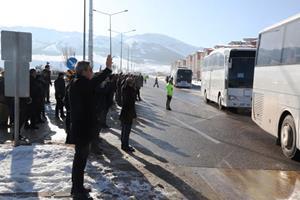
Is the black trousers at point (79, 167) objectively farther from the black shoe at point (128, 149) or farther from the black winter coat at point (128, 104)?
the black winter coat at point (128, 104)

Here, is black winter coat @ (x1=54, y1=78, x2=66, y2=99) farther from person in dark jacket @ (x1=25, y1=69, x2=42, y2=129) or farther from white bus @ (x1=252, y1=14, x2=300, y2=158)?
white bus @ (x1=252, y1=14, x2=300, y2=158)

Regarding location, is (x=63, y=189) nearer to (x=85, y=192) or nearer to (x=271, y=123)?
(x=85, y=192)

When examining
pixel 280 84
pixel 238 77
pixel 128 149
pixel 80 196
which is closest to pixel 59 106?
pixel 128 149

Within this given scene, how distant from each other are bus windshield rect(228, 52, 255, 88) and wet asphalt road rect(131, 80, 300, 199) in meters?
4.67

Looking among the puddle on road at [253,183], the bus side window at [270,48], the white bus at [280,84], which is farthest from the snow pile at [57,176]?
the bus side window at [270,48]

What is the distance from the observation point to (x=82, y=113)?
22.2 feet

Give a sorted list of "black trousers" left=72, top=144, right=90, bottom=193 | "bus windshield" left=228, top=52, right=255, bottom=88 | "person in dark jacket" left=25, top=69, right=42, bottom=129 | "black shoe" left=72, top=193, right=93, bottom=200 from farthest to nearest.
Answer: "bus windshield" left=228, top=52, right=255, bottom=88
"person in dark jacket" left=25, top=69, right=42, bottom=129
"black trousers" left=72, top=144, right=90, bottom=193
"black shoe" left=72, top=193, right=93, bottom=200

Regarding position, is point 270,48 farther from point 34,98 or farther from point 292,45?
point 34,98

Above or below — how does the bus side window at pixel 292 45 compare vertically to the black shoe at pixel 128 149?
above

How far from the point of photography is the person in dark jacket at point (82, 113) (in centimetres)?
672

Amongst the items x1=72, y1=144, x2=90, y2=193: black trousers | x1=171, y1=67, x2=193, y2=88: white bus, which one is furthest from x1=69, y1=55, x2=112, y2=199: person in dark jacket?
x1=171, y1=67, x2=193, y2=88: white bus

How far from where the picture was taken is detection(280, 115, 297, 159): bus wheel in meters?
11.1

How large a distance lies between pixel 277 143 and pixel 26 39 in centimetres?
714

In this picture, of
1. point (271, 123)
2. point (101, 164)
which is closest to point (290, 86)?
point (271, 123)
